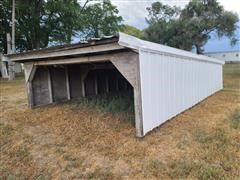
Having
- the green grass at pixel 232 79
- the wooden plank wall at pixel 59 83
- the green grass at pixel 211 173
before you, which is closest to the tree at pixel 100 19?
the green grass at pixel 232 79

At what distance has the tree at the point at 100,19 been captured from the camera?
69.4 feet

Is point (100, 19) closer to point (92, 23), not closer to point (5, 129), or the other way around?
point (92, 23)

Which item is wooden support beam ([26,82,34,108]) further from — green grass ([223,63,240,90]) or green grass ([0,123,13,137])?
green grass ([223,63,240,90])

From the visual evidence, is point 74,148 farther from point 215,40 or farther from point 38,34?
point 215,40

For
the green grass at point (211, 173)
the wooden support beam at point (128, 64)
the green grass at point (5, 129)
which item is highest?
the wooden support beam at point (128, 64)

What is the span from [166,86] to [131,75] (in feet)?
4.25

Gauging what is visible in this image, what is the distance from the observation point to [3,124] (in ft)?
16.0

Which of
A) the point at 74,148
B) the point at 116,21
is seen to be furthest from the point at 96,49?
the point at 116,21

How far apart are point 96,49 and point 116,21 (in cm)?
2008

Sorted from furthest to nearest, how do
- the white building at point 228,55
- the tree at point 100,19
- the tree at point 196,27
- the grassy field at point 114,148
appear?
the white building at point 228,55, the tree at point 100,19, the tree at point 196,27, the grassy field at point 114,148

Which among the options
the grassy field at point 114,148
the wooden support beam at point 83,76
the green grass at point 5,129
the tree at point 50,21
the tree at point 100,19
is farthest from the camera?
the tree at point 100,19

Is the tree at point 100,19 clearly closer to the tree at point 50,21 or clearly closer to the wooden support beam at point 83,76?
the tree at point 50,21

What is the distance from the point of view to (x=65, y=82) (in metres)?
7.06

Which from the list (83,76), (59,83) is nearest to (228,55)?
(83,76)
